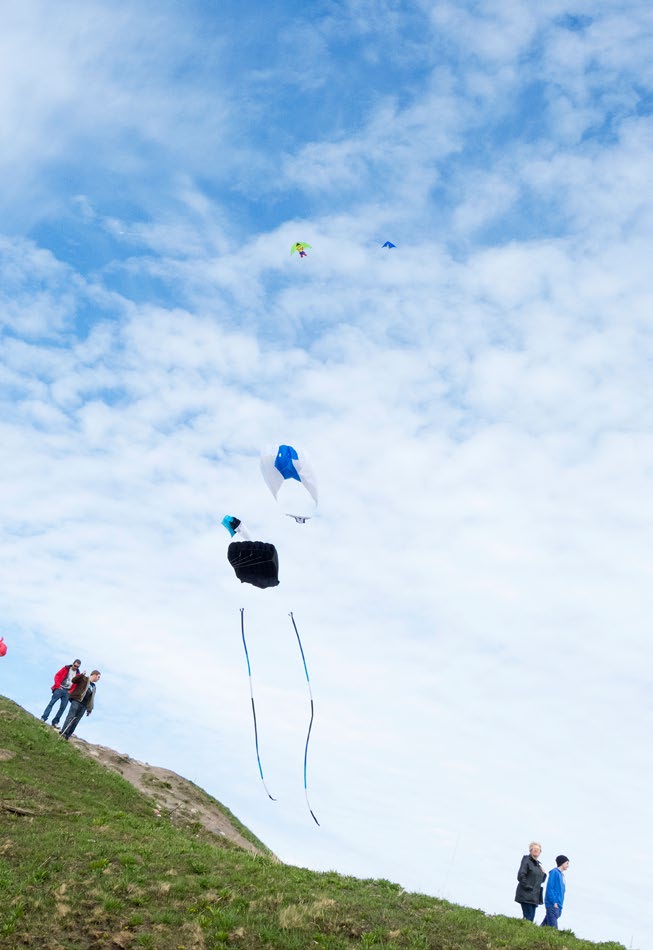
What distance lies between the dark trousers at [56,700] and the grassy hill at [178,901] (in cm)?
723

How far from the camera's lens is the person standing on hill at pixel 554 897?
19.7m

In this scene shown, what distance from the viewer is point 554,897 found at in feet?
64.6

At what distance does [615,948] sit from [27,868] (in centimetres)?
1357

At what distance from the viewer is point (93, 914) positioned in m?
17.3

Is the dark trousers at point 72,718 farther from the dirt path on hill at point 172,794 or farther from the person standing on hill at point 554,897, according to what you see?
the person standing on hill at point 554,897

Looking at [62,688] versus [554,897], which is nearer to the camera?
[554,897]

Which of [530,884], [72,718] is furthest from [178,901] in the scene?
[72,718]

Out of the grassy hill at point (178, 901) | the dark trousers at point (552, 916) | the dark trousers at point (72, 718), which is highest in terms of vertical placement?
the dark trousers at point (72, 718)

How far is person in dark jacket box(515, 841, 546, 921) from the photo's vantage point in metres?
19.9

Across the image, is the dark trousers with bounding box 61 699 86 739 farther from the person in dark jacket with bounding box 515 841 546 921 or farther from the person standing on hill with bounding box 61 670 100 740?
the person in dark jacket with bounding box 515 841 546 921

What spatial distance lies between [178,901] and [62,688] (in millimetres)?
15615

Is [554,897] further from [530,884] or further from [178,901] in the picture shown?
[178,901]

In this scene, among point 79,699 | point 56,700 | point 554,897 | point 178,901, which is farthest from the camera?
point 56,700

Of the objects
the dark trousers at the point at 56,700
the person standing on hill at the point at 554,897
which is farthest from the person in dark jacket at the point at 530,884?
the dark trousers at the point at 56,700
